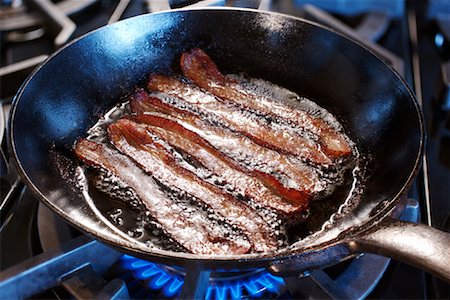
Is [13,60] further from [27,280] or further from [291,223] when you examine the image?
[291,223]

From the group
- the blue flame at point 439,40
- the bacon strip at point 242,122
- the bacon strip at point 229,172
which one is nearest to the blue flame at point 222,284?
the bacon strip at point 229,172

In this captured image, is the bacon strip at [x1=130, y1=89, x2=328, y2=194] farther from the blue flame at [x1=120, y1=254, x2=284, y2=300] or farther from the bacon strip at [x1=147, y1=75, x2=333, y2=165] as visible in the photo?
the blue flame at [x1=120, y1=254, x2=284, y2=300]

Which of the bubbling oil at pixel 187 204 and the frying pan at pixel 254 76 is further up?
the frying pan at pixel 254 76

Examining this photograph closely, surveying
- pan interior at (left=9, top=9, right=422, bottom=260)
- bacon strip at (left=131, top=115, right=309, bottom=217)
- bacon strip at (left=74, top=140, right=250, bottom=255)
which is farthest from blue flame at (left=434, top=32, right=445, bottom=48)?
bacon strip at (left=74, top=140, right=250, bottom=255)

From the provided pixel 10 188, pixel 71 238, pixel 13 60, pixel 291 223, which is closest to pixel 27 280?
pixel 71 238

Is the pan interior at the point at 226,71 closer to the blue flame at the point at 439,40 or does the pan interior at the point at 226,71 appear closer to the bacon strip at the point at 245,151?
the bacon strip at the point at 245,151

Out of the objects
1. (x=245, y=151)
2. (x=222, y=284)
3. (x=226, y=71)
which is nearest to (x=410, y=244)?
(x=222, y=284)

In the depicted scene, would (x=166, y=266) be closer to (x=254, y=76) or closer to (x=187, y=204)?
(x=187, y=204)
